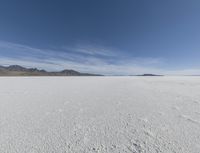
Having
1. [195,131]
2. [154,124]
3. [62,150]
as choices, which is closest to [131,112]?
[154,124]

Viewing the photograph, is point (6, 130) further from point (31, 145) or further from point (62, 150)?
point (62, 150)

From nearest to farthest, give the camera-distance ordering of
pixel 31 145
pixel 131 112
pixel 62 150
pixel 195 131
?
pixel 62 150
pixel 31 145
pixel 195 131
pixel 131 112

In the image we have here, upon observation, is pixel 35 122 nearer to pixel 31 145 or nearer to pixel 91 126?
pixel 31 145

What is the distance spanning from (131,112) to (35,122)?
2.13 metres

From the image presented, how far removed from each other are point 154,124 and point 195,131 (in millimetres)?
626

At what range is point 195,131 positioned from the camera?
208 centimetres

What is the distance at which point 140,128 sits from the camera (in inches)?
87.2

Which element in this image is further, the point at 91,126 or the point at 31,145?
the point at 91,126

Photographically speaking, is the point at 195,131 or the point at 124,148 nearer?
the point at 124,148

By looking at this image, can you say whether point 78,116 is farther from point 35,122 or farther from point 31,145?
point 31,145

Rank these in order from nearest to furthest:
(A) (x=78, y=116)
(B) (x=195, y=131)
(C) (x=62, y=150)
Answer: (C) (x=62, y=150), (B) (x=195, y=131), (A) (x=78, y=116)

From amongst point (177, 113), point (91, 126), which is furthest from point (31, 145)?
point (177, 113)

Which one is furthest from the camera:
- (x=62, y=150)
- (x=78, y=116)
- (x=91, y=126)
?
(x=78, y=116)

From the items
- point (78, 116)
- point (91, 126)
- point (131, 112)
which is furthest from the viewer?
point (131, 112)
